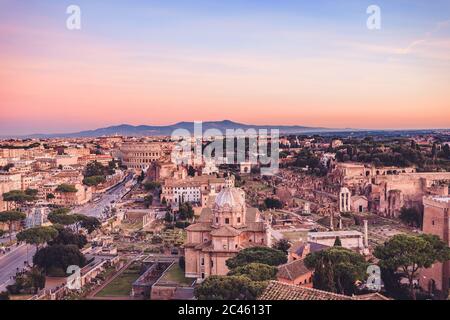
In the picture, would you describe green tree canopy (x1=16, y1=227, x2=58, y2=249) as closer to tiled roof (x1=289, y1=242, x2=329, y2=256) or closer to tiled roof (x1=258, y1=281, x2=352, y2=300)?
tiled roof (x1=289, y1=242, x2=329, y2=256)

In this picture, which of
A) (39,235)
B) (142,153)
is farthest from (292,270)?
(142,153)

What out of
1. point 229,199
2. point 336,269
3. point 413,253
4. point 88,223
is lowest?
point 88,223

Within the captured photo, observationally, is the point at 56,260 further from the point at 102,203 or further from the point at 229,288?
the point at 102,203

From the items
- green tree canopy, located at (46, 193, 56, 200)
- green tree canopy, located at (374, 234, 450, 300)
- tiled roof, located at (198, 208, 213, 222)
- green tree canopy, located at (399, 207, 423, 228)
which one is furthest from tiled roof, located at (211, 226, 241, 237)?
green tree canopy, located at (46, 193, 56, 200)

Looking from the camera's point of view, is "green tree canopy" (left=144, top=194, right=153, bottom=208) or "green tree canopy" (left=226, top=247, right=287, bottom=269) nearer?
"green tree canopy" (left=226, top=247, right=287, bottom=269)

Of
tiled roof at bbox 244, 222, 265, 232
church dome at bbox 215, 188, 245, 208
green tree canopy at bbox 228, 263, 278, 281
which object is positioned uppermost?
church dome at bbox 215, 188, 245, 208

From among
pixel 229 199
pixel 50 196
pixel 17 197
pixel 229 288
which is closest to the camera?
pixel 229 288
